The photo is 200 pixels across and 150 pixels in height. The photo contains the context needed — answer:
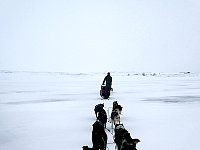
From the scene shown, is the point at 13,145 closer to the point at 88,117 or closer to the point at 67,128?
the point at 67,128

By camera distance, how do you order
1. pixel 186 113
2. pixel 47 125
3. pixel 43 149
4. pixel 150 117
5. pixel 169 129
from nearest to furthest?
pixel 43 149
pixel 169 129
pixel 47 125
pixel 150 117
pixel 186 113

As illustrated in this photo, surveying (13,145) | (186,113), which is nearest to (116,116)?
(13,145)

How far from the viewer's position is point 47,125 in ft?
31.9

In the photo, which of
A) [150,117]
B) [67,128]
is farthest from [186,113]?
[67,128]

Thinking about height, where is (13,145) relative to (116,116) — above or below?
below

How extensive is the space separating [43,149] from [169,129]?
3965mm

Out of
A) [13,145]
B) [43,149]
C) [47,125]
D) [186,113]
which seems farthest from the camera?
[186,113]

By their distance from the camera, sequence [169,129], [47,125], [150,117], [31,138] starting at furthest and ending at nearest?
[150,117]
[47,125]
[169,129]
[31,138]

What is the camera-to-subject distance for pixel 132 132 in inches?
323

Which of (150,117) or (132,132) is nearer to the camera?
(132,132)

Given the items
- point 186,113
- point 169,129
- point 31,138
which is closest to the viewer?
point 31,138

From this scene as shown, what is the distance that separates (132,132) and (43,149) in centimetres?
273

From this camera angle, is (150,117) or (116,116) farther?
(150,117)

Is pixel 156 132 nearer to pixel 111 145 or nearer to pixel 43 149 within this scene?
pixel 111 145
